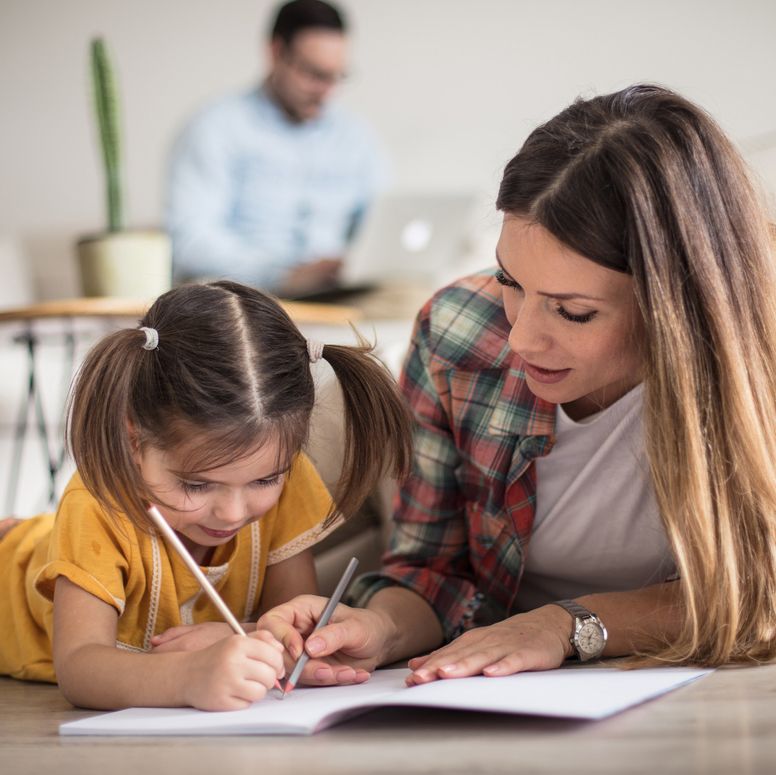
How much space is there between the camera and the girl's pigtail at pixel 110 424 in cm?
96

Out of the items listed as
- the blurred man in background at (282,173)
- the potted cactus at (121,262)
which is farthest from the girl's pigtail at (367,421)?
the blurred man in background at (282,173)

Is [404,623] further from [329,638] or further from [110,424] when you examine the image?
[110,424]

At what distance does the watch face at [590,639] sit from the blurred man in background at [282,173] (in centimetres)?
273

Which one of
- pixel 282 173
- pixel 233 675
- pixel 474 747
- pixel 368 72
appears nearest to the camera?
pixel 474 747

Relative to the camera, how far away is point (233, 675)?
2.58ft

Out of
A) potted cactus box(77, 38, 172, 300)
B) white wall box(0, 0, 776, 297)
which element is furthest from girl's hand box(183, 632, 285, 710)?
white wall box(0, 0, 776, 297)

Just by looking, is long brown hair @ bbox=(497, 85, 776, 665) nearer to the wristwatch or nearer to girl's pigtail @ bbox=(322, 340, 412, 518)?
the wristwatch

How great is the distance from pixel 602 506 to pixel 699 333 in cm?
26

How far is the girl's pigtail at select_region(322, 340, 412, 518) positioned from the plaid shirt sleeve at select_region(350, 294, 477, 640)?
0.06 meters

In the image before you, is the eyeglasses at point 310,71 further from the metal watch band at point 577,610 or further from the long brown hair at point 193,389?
the metal watch band at point 577,610

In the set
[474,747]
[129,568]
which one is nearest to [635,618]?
[474,747]

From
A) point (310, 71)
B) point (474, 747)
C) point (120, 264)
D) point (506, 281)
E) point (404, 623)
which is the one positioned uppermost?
point (310, 71)

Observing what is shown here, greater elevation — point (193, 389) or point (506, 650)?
point (193, 389)

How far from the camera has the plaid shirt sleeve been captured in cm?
118
